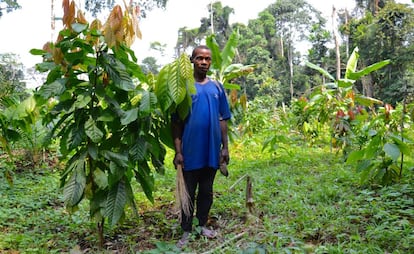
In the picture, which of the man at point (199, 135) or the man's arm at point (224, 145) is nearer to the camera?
the man at point (199, 135)

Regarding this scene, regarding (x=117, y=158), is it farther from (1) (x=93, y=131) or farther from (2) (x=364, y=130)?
(2) (x=364, y=130)

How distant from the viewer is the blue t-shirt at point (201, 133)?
2.54 m

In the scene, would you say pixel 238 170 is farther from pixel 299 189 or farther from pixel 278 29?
pixel 278 29

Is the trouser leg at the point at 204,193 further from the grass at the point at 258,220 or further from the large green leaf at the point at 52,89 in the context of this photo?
the large green leaf at the point at 52,89

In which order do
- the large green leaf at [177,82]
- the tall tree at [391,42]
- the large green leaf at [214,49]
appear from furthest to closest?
1. the tall tree at [391,42]
2. the large green leaf at [214,49]
3. the large green leaf at [177,82]

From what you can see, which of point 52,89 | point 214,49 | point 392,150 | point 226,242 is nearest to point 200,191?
point 226,242

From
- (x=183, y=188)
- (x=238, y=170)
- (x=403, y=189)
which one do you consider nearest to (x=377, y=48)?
(x=238, y=170)

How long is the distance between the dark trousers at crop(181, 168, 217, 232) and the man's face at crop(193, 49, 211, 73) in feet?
2.24

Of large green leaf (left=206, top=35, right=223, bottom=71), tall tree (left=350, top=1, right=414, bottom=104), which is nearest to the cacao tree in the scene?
large green leaf (left=206, top=35, right=223, bottom=71)

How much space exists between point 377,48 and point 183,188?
1584 centimetres

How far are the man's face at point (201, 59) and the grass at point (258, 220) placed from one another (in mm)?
774

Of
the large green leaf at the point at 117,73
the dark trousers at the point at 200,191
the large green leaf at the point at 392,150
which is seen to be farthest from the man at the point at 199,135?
the large green leaf at the point at 392,150

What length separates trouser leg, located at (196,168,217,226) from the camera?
2.68 m

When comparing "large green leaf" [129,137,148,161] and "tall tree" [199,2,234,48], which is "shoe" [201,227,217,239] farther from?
"tall tree" [199,2,234,48]
